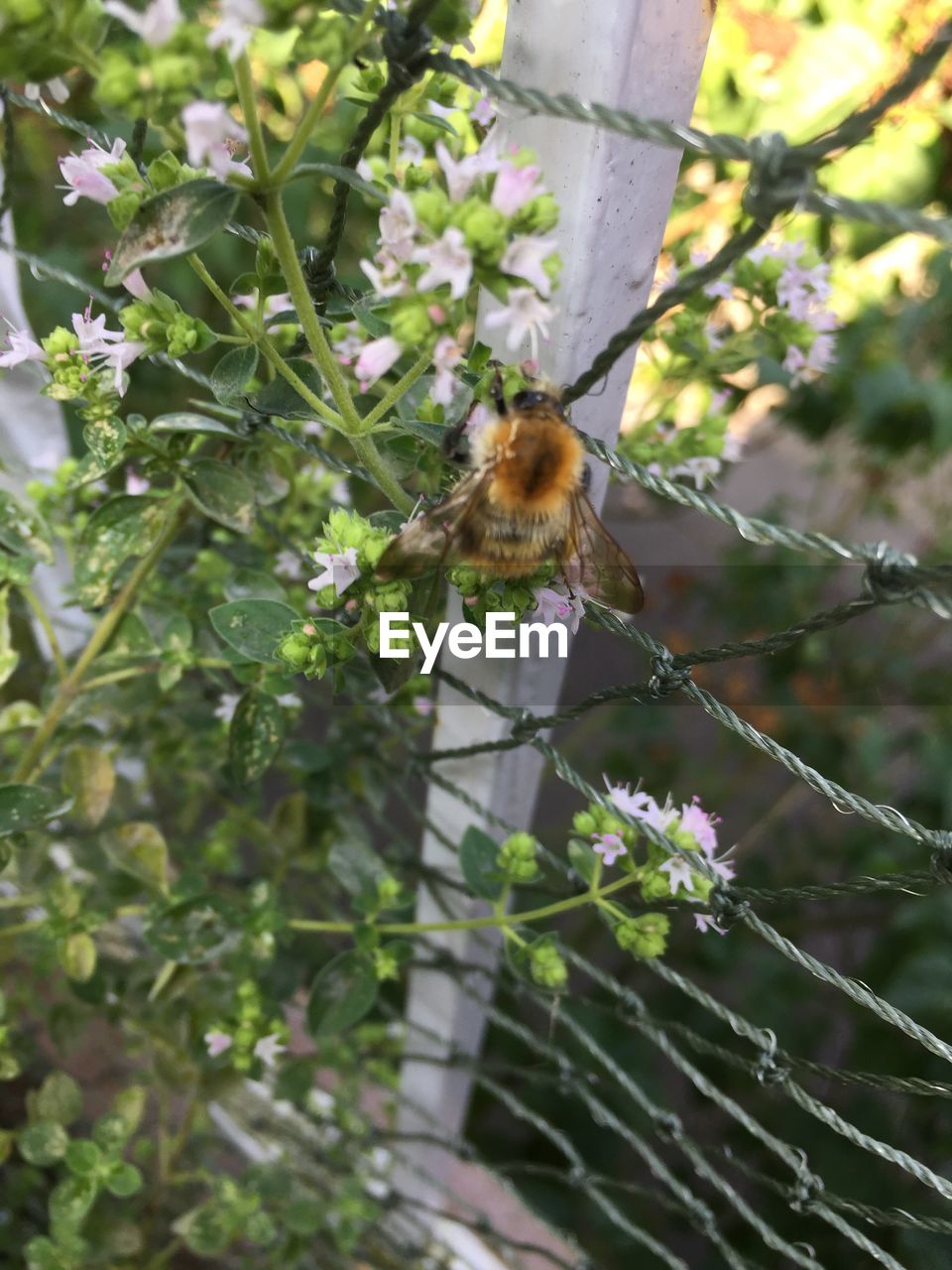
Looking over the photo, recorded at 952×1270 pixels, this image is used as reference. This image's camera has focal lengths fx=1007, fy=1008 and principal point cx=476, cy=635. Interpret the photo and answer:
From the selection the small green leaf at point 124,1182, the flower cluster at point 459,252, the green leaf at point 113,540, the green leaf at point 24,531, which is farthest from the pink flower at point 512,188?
the small green leaf at point 124,1182

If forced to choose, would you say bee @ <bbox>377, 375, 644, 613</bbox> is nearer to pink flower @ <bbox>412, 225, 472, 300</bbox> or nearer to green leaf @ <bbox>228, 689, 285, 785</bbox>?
pink flower @ <bbox>412, 225, 472, 300</bbox>

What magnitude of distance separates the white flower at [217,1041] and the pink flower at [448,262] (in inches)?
24.3

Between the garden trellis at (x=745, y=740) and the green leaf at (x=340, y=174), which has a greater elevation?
the green leaf at (x=340, y=174)

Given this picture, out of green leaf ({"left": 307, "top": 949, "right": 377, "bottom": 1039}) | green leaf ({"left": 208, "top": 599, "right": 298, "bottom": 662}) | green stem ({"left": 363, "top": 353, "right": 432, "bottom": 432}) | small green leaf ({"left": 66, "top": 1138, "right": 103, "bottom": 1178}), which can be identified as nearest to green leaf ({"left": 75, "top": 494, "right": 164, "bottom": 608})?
green leaf ({"left": 208, "top": 599, "right": 298, "bottom": 662})

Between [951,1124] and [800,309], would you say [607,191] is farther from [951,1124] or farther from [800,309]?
[951,1124]

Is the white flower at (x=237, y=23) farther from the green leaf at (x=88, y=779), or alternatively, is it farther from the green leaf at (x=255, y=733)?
the green leaf at (x=88, y=779)

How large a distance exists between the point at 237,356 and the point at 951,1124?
1.19 m

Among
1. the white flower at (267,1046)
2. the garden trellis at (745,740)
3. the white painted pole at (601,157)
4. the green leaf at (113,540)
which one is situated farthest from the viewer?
the white flower at (267,1046)

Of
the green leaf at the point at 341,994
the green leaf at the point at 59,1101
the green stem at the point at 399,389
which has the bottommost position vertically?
the green leaf at the point at 59,1101

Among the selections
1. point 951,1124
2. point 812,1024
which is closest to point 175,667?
point 951,1124

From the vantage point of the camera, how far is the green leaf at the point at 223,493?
0.64m

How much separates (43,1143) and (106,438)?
2.12 ft

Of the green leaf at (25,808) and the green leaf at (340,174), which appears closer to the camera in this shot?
the green leaf at (340,174)

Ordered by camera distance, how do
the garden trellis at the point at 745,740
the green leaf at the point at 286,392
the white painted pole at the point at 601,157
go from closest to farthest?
the garden trellis at the point at 745,740, the white painted pole at the point at 601,157, the green leaf at the point at 286,392
